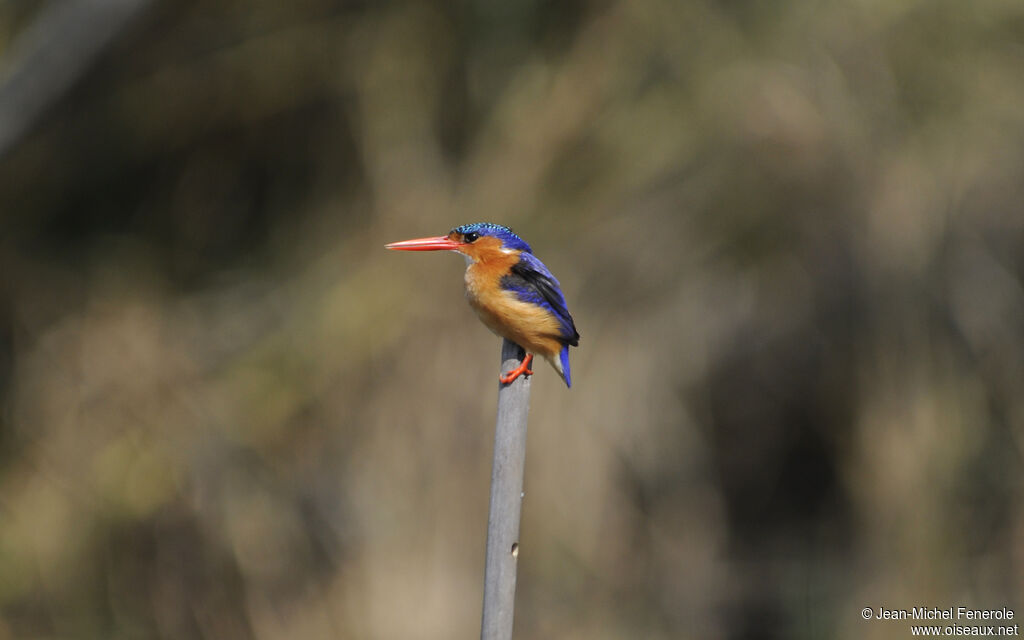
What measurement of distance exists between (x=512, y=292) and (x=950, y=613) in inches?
97.7

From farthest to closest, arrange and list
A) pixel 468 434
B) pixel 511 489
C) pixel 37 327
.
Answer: pixel 37 327, pixel 468 434, pixel 511 489

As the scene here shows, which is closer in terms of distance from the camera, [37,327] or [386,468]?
[386,468]

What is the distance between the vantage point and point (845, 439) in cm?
355

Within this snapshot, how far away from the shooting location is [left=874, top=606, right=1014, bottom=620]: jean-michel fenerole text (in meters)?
3.29

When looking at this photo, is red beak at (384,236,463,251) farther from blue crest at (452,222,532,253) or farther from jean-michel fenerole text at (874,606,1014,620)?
jean-michel fenerole text at (874,606,1014,620)

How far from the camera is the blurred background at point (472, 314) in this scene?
332 cm

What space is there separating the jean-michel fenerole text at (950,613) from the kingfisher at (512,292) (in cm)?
215

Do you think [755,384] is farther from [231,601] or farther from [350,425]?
[231,601]

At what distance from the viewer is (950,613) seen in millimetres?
3322

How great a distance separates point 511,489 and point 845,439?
249 cm

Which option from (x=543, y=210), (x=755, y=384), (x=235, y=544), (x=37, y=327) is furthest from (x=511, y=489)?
(x=37, y=327)

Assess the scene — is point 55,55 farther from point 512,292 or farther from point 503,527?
point 503,527

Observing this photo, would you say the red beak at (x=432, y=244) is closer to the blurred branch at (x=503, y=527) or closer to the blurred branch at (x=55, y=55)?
the blurred branch at (x=503, y=527)

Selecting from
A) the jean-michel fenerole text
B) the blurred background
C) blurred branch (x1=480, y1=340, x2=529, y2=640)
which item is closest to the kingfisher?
blurred branch (x1=480, y1=340, x2=529, y2=640)
